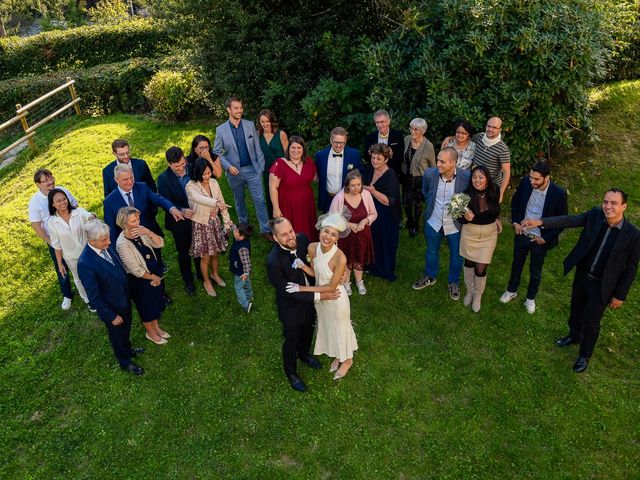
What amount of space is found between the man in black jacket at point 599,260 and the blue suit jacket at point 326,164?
2426 millimetres

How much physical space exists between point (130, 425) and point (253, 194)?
13.3ft

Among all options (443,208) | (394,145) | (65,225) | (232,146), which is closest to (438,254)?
(443,208)

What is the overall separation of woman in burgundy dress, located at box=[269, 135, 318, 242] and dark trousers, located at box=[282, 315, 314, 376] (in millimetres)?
2039

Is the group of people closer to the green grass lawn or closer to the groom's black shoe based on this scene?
the groom's black shoe

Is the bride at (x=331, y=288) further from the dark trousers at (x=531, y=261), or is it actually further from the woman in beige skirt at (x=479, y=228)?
the dark trousers at (x=531, y=261)

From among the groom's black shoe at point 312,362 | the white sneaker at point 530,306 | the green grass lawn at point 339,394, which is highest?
the white sneaker at point 530,306

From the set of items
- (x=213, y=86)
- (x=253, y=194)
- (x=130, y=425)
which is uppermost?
(x=213, y=86)

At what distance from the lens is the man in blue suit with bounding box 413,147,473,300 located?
20.6 feet

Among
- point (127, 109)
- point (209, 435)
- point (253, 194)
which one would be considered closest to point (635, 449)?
point (209, 435)

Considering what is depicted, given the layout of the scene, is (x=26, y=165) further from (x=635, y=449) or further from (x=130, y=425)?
(x=635, y=449)

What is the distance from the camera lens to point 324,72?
9.92 m

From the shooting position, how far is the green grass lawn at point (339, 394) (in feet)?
16.7

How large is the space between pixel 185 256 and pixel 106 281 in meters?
1.89

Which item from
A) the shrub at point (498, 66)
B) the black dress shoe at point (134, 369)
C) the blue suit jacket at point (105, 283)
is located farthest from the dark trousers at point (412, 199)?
the black dress shoe at point (134, 369)
